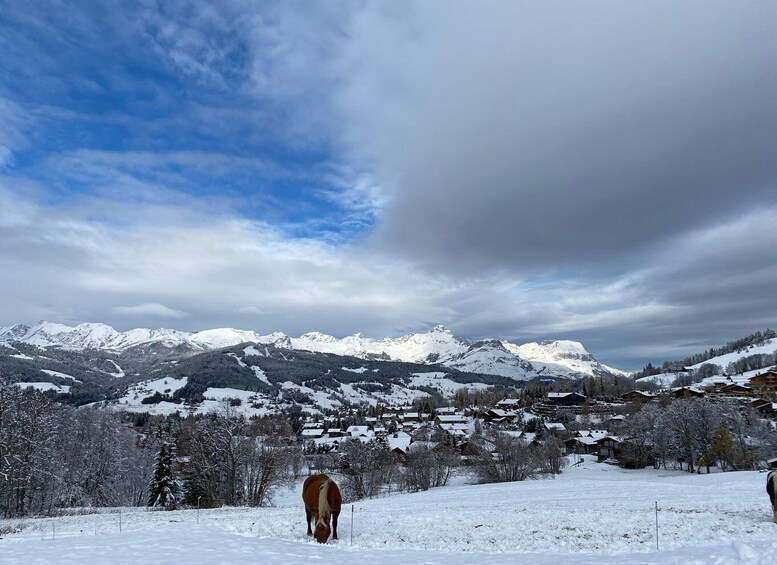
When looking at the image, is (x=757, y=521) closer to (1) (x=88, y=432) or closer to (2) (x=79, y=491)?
(2) (x=79, y=491)

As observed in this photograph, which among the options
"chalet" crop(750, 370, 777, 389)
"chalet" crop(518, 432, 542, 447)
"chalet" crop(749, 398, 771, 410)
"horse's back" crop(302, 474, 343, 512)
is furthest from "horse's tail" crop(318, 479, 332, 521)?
"chalet" crop(750, 370, 777, 389)

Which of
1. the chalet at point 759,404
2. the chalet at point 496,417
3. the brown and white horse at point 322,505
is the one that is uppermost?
the chalet at point 759,404

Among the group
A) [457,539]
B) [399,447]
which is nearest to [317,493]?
[457,539]

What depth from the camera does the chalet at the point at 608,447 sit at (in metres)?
107

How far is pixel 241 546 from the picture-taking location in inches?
667

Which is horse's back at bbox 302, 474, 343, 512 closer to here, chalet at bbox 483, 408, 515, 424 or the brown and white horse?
the brown and white horse

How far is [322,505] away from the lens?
19562mm

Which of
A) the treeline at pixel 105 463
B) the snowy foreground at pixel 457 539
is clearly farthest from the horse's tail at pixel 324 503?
the treeline at pixel 105 463

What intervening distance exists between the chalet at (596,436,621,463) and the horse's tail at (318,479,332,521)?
10528 cm

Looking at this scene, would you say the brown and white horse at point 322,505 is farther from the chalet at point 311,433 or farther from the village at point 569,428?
the chalet at point 311,433

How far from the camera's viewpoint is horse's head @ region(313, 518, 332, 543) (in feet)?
62.7

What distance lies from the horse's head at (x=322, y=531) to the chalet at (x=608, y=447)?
345ft

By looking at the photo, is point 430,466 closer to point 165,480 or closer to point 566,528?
point 165,480

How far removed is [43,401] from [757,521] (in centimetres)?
5512
